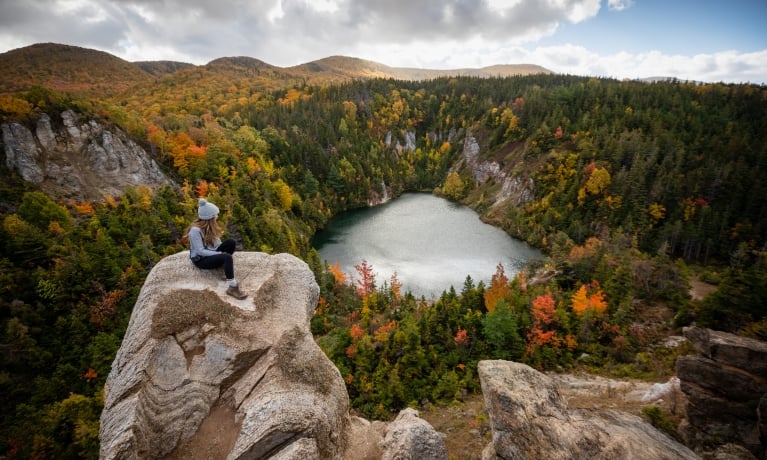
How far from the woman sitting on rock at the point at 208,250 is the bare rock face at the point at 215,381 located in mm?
392

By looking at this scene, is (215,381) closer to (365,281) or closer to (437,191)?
(365,281)

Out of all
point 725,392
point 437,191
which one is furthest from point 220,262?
point 437,191

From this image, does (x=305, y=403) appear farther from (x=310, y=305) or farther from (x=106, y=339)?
(x=106, y=339)

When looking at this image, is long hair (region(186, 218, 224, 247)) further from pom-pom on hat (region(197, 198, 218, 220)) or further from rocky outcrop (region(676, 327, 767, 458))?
rocky outcrop (region(676, 327, 767, 458))

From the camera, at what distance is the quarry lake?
60188mm

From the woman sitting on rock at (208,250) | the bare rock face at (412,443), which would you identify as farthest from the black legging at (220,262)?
the bare rock face at (412,443)

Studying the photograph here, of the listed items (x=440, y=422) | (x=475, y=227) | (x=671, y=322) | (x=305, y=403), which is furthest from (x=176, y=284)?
(x=475, y=227)

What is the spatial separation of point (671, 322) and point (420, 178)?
10981 centimetres

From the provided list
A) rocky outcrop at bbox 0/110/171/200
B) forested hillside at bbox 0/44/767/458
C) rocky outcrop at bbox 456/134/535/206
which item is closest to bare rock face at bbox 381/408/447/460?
forested hillside at bbox 0/44/767/458

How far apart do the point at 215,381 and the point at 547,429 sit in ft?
33.3

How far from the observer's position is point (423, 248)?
233ft

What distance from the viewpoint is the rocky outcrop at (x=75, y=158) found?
42.8m

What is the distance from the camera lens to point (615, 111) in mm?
107562

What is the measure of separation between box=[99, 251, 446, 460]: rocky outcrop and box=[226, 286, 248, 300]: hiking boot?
203mm
